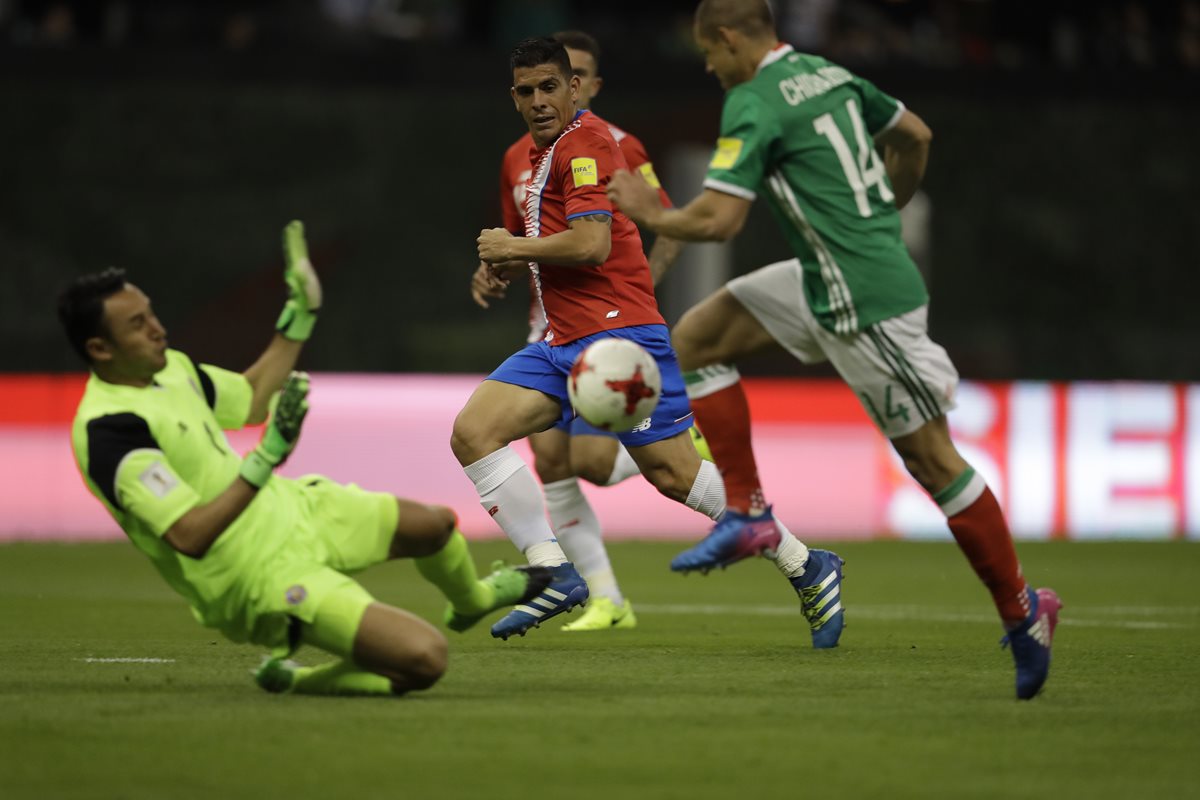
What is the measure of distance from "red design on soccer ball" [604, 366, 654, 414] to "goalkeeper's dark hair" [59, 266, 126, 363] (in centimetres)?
170

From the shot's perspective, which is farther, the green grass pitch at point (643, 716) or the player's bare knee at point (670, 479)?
the player's bare knee at point (670, 479)

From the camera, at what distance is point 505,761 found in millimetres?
4824

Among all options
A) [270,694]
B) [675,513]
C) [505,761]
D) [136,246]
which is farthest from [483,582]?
[136,246]

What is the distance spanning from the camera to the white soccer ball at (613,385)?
6.52m

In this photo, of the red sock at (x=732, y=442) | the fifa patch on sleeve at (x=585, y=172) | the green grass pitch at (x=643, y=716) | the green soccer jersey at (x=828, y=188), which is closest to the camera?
the green grass pitch at (x=643, y=716)

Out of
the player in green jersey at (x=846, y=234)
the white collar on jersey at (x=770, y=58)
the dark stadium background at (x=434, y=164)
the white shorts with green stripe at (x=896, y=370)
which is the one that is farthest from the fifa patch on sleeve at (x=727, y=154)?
the dark stadium background at (x=434, y=164)

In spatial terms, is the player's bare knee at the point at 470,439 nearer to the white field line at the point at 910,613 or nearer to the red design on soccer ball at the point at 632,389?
the red design on soccer ball at the point at 632,389

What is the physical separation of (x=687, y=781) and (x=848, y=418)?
390 inches

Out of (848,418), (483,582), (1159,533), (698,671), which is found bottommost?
(1159,533)

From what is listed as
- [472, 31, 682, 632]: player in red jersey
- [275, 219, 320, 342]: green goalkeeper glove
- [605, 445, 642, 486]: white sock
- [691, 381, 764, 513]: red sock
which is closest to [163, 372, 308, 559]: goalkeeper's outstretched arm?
[275, 219, 320, 342]: green goalkeeper glove

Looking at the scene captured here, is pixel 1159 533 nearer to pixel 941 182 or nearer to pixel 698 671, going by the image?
pixel 941 182

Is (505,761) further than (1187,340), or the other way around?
(1187,340)

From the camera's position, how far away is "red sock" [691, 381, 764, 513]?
7.10 metres

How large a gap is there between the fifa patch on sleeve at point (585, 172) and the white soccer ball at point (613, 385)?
61cm
